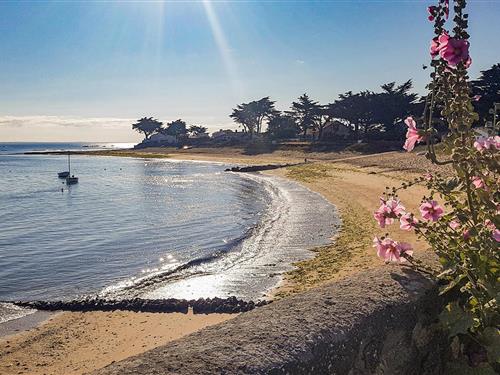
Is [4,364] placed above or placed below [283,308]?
below

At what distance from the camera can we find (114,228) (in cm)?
2220

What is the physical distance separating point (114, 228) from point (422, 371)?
835 inches

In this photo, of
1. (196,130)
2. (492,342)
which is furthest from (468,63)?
(196,130)

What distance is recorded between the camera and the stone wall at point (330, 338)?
5.63 feet

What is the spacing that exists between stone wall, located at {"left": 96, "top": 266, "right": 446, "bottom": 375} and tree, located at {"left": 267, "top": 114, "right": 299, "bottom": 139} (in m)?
93.2

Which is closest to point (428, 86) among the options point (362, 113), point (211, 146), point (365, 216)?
point (365, 216)

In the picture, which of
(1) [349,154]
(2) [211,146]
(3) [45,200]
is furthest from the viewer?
(2) [211,146]

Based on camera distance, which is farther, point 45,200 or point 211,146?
point 211,146

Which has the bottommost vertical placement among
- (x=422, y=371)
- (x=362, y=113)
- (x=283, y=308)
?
(x=422, y=371)

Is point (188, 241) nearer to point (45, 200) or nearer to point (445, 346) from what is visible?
point (445, 346)

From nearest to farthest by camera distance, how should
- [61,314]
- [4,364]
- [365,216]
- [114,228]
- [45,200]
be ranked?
[4,364], [61,314], [365,216], [114,228], [45,200]

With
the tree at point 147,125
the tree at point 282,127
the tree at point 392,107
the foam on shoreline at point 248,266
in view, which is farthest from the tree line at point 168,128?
the foam on shoreline at point 248,266

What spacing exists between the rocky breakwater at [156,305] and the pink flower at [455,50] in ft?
26.5

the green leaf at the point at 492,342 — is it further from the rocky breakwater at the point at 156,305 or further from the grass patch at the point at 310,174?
the grass patch at the point at 310,174
